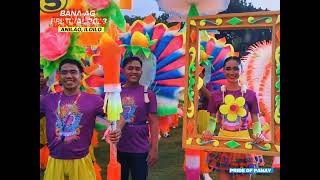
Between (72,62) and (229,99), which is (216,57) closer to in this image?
(229,99)

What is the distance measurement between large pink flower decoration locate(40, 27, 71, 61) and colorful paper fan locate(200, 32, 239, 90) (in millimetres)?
800

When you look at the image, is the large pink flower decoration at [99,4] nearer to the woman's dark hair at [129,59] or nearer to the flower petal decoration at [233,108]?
the woman's dark hair at [129,59]

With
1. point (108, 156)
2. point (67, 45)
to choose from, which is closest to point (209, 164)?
point (108, 156)

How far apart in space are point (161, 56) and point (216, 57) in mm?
320

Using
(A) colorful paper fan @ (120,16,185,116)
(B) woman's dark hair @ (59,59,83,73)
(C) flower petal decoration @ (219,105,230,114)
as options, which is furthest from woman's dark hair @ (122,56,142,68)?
(C) flower petal decoration @ (219,105,230,114)

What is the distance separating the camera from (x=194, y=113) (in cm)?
234

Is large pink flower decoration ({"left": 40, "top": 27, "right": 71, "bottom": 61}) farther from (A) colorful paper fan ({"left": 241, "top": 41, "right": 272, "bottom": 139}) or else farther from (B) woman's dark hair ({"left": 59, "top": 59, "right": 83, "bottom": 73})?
(A) colorful paper fan ({"left": 241, "top": 41, "right": 272, "bottom": 139})

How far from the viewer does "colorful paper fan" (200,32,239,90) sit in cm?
232

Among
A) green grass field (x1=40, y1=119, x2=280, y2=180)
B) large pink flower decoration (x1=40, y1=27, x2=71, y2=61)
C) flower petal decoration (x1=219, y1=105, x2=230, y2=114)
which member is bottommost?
green grass field (x1=40, y1=119, x2=280, y2=180)

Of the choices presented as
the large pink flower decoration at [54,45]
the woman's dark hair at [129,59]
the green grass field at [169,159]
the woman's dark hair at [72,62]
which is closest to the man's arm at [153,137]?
the green grass field at [169,159]

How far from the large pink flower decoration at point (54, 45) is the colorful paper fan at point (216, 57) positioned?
31.5 inches

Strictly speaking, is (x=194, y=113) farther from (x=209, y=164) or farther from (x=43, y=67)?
(x=43, y=67)

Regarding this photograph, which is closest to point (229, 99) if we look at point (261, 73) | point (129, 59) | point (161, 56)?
point (261, 73)

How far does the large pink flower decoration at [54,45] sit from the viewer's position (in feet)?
7.71
